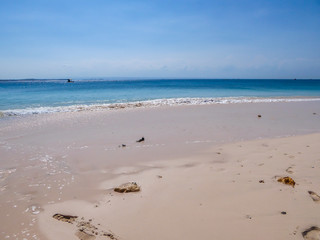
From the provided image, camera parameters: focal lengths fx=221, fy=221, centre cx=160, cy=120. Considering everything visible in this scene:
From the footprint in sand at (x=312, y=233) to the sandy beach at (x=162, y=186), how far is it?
→ 1 cm

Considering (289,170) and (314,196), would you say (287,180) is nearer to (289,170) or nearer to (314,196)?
(314,196)

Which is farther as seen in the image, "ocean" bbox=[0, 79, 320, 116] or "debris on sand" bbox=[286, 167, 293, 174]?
"ocean" bbox=[0, 79, 320, 116]

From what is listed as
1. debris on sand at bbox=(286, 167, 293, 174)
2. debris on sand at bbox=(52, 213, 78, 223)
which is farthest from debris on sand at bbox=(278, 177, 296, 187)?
debris on sand at bbox=(52, 213, 78, 223)

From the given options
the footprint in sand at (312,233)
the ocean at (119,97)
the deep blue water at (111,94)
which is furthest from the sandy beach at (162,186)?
the deep blue water at (111,94)

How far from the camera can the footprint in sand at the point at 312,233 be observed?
2.78 m

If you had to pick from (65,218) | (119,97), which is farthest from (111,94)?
(65,218)

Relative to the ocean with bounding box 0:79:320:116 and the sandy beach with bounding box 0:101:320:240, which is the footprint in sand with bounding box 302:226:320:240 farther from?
the ocean with bounding box 0:79:320:116

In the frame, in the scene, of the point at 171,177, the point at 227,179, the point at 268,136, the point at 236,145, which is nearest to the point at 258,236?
the point at 227,179

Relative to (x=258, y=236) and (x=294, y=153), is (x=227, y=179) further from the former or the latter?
(x=294, y=153)

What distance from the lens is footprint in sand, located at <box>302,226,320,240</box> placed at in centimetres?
278

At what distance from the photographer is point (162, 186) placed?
14.1ft

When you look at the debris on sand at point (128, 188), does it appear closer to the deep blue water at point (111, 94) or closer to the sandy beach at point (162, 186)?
the sandy beach at point (162, 186)

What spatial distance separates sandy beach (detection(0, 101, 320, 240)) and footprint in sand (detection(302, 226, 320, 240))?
0.04 ft

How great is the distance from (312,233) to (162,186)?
7.89 ft
